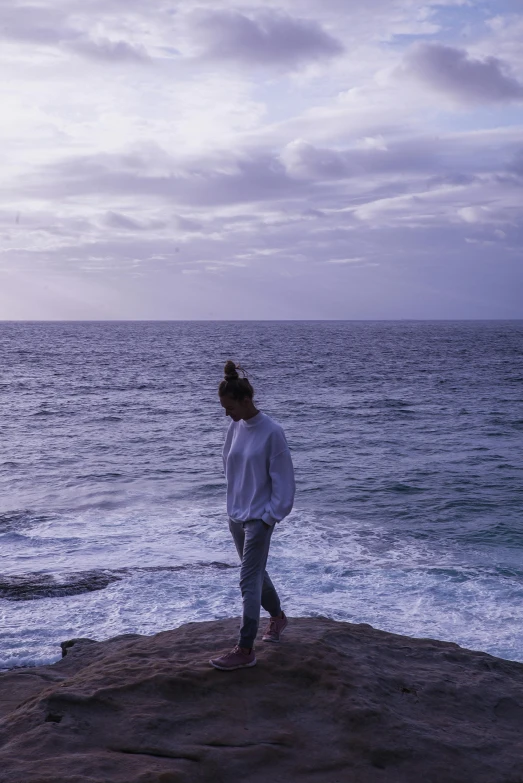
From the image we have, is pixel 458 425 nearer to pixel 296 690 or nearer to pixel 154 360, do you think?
pixel 296 690

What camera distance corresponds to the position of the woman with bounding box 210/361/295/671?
497 centimetres

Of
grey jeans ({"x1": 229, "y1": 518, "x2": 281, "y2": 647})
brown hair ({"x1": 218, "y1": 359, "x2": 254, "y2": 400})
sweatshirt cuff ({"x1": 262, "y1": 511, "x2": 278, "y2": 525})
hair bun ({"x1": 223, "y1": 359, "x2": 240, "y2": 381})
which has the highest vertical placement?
hair bun ({"x1": 223, "y1": 359, "x2": 240, "y2": 381})

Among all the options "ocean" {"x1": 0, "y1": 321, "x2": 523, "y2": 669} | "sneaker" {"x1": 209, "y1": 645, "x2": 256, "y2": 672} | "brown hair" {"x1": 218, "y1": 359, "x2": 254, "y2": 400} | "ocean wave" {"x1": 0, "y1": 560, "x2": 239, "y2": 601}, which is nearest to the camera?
"brown hair" {"x1": 218, "y1": 359, "x2": 254, "y2": 400}

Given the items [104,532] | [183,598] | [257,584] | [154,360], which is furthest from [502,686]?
[154,360]

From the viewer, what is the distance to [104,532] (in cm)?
1330

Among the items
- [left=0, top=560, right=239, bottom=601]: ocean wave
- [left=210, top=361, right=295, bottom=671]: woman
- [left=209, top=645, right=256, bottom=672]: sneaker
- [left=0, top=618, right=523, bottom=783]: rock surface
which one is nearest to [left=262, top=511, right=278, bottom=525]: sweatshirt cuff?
[left=210, top=361, right=295, bottom=671]: woman

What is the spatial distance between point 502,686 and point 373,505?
10.6m

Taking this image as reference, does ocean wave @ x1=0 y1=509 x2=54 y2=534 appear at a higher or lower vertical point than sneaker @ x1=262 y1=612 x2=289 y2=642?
lower

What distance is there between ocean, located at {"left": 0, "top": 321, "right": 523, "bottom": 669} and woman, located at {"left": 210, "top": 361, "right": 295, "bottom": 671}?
3.69 metres

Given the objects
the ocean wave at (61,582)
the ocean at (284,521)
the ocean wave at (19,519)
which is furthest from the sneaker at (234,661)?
the ocean wave at (19,519)

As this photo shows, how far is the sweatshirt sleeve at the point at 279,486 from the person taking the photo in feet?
16.3

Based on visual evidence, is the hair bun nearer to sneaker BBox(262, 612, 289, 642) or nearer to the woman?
the woman

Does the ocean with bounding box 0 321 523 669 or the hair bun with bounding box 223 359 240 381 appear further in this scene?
the ocean with bounding box 0 321 523 669

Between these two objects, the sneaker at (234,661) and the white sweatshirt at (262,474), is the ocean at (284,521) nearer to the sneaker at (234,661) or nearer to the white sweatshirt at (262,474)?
the sneaker at (234,661)
